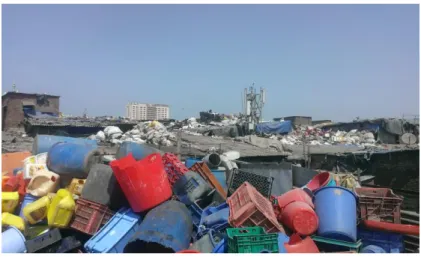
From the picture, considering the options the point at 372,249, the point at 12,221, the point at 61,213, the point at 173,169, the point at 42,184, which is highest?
the point at 173,169

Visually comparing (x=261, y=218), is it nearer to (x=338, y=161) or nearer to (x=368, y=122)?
(x=338, y=161)

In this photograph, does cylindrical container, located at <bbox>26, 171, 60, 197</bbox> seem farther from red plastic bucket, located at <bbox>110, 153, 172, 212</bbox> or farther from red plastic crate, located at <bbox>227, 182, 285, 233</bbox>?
red plastic crate, located at <bbox>227, 182, 285, 233</bbox>

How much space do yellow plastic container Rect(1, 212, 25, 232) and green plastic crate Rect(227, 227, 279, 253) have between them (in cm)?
288

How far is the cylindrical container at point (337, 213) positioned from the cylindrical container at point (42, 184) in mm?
4039

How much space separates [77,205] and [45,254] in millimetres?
741

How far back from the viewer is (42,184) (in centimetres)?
505

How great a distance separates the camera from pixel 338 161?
472 inches

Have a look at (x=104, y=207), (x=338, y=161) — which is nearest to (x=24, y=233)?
(x=104, y=207)

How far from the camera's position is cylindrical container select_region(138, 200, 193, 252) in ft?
11.7

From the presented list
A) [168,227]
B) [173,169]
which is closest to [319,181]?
[173,169]

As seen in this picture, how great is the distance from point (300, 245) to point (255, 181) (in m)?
1.42

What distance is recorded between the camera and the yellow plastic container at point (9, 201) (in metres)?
4.68

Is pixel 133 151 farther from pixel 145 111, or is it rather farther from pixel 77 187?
pixel 145 111

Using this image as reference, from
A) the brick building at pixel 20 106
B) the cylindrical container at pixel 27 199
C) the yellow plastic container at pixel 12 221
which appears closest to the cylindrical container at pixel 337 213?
the yellow plastic container at pixel 12 221
